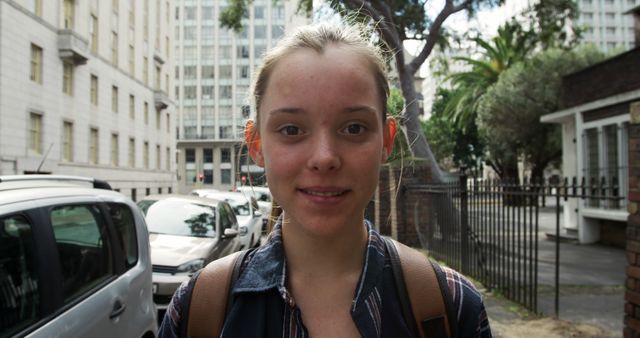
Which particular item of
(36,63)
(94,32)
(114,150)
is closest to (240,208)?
(36,63)

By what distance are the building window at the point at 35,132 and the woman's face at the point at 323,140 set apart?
965 inches

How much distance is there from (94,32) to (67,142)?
7.55 metres

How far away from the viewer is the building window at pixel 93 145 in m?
28.3

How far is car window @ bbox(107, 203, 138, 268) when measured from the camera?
149 inches

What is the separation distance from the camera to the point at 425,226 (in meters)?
10.6

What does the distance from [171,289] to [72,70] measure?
24054 mm

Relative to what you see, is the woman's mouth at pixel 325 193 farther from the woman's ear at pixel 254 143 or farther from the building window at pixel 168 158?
the building window at pixel 168 158

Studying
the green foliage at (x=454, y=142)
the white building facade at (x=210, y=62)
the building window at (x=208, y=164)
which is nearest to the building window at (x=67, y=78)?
the green foliage at (x=454, y=142)

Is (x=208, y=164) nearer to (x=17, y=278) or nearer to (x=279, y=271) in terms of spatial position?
(x=17, y=278)

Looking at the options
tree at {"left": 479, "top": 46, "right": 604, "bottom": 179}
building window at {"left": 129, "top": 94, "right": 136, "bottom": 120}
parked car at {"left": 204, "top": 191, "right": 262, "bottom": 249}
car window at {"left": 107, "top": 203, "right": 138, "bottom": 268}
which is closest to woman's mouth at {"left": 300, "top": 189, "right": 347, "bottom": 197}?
car window at {"left": 107, "top": 203, "right": 138, "bottom": 268}

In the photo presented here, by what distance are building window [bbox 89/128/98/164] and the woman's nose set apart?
30.0 m

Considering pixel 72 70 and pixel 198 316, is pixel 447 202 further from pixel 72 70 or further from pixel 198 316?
pixel 72 70

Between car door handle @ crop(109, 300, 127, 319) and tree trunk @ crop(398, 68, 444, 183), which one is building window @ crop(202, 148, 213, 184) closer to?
tree trunk @ crop(398, 68, 444, 183)

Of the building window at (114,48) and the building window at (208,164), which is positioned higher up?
the building window at (114,48)
